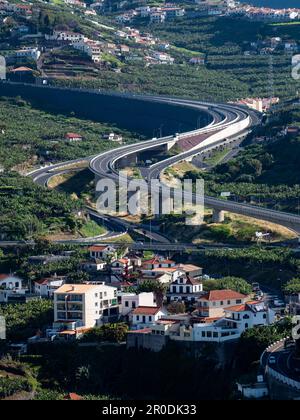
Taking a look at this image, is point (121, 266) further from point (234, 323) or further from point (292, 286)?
point (234, 323)

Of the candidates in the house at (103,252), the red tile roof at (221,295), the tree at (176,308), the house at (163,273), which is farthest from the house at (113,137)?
the red tile roof at (221,295)

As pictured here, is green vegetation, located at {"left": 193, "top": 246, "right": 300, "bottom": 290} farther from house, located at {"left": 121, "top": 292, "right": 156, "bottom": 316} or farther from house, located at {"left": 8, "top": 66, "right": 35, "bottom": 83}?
house, located at {"left": 8, "top": 66, "right": 35, "bottom": 83}

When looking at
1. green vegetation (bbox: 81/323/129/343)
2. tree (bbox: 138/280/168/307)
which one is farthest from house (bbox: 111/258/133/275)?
green vegetation (bbox: 81/323/129/343)

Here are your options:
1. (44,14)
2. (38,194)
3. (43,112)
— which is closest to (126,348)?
(38,194)

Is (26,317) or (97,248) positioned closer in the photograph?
(26,317)

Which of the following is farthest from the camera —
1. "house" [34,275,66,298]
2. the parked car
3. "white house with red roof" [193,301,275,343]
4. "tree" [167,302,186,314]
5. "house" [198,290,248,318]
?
"house" [34,275,66,298]

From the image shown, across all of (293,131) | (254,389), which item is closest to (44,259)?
(254,389)
